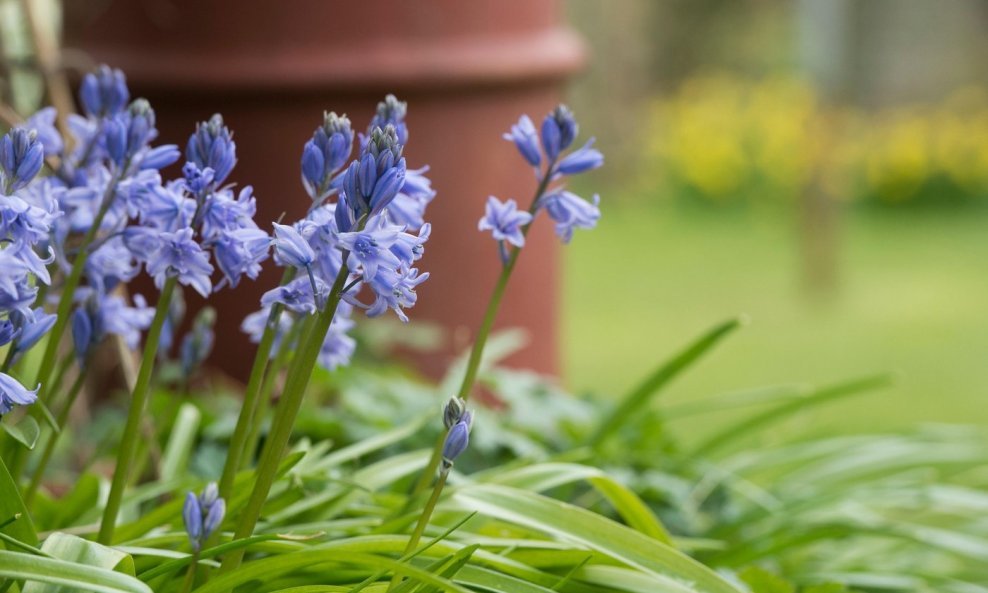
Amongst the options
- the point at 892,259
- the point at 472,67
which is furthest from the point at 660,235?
the point at 472,67

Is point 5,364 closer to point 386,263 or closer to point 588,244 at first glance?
point 386,263

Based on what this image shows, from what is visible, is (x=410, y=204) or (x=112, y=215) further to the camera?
(x=112, y=215)

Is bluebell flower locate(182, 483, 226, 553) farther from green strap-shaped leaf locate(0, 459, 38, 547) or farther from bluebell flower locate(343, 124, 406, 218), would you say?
bluebell flower locate(343, 124, 406, 218)

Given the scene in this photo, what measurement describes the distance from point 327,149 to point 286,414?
7.2 inches

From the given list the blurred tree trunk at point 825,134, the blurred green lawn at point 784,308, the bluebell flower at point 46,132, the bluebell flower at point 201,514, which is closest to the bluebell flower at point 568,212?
the bluebell flower at point 201,514

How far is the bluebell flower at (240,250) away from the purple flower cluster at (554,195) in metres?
0.19

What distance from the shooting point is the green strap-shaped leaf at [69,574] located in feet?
2.68

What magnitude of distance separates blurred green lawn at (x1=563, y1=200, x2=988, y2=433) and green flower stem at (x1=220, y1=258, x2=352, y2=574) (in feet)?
8.19

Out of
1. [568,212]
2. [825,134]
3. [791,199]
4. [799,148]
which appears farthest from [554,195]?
[791,199]

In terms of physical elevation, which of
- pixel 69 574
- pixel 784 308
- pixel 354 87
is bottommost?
pixel 69 574

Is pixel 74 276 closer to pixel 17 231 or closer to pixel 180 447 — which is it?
pixel 17 231

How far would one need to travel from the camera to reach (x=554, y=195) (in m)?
1.03

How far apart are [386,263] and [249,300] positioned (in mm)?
1349

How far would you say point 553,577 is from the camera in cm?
107
